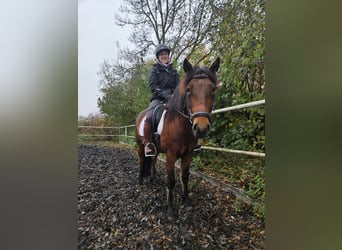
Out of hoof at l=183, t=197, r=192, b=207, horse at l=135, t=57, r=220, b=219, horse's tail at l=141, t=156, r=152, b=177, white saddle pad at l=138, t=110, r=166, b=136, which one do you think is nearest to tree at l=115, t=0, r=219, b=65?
horse at l=135, t=57, r=220, b=219

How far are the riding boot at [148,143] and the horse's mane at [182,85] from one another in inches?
7.1

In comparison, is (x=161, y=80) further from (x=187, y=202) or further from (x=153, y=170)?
(x=187, y=202)

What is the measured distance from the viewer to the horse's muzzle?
149 cm

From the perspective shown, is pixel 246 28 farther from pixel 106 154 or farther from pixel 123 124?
pixel 106 154

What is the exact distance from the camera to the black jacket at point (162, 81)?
1615mm

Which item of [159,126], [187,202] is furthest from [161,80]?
[187,202]

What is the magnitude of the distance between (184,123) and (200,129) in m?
0.12

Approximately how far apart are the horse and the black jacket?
0.13 feet

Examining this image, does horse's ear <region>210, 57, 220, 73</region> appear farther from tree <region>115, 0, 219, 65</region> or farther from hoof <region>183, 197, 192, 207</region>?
hoof <region>183, 197, 192, 207</region>

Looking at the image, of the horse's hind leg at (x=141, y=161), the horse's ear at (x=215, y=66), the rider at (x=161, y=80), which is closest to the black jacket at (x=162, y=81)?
the rider at (x=161, y=80)

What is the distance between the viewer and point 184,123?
1589mm

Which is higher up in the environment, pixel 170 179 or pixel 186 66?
pixel 186 66
